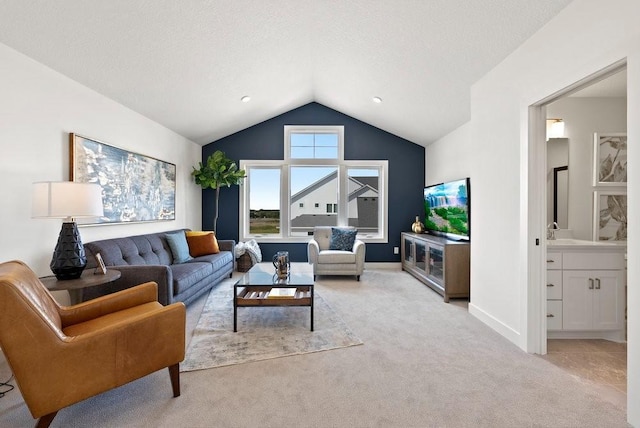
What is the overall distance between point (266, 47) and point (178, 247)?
2.68 metres

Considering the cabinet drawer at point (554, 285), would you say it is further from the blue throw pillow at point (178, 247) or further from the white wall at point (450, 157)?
the blue throw pillow at point (178, 247)

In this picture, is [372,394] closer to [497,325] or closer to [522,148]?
[497,325]

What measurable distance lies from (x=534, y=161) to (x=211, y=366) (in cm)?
288

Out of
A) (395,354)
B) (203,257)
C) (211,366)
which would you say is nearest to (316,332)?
(395,354)

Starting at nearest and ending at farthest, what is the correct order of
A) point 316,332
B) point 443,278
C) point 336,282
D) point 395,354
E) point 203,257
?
point 395,354
point 316,332
point 443,278
point 203,257
point 336,282

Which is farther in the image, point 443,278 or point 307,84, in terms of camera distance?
point 307,84

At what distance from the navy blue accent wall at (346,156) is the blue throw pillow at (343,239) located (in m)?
0.86

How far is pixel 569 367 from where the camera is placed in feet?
7.53

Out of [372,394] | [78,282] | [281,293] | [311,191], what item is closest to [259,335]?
[281,293]

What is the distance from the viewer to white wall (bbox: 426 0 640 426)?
1.69 meters

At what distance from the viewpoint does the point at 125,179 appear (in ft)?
12.3

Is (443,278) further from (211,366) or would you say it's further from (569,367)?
(211,366)

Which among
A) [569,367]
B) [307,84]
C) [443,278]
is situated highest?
[307,84]

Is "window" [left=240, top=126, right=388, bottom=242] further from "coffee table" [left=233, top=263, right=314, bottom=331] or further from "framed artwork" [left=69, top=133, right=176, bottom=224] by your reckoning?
"coffee table" [left=233, top=263, right=314, bottom=331]
